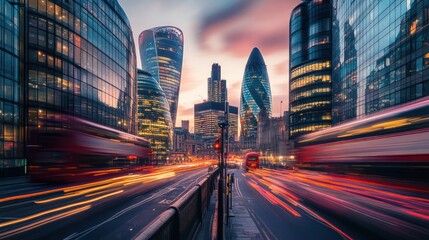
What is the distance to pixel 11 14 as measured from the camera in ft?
125

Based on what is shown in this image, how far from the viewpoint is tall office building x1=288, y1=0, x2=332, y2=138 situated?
88.6m

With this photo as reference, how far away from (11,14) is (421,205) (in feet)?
165

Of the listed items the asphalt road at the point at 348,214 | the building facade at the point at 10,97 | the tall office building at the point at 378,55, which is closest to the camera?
the asphalt road at the point at 348,214

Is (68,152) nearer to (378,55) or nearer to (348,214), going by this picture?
(348,214)

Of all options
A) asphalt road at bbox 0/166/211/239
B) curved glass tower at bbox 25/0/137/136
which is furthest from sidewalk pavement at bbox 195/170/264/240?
curved glass tower at bbox 25/0/137/136

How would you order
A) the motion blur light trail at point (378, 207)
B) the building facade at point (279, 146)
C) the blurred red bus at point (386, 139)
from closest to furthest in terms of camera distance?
the motion blur light trail at point (378, 207)
the blurred red bus at point (386, 139)
the building facade at point (279, 146)

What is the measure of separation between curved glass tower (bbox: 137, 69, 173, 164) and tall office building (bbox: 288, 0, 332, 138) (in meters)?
69.7

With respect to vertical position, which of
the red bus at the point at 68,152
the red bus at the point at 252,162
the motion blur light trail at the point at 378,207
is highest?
the red bus at the point at 68,152

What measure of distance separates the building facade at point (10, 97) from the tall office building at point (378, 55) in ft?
188

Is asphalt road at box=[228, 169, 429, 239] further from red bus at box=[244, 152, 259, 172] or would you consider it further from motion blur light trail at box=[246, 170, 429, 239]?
red bus at box=[244, 152, 259, 172]

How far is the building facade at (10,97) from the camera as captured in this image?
3544 centimetres

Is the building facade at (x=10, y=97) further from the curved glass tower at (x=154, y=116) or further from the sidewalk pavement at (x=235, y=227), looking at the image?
the curved glass tower at (x=154, y=116)

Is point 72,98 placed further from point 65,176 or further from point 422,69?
point 422,69

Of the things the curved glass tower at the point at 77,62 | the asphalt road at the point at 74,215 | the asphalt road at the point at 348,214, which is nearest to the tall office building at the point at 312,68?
the curved glass tower at the point at 77,62
